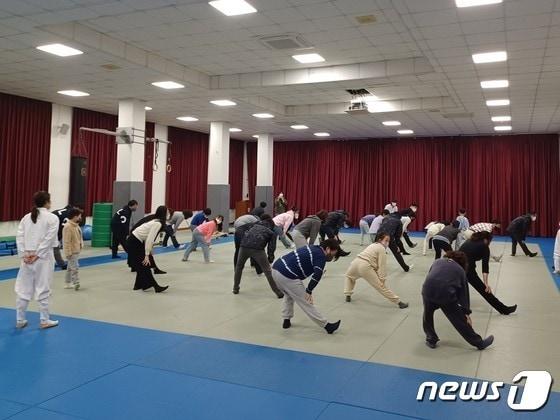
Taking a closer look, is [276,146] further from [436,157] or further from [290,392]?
[290,392]

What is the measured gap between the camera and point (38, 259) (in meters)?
5.26

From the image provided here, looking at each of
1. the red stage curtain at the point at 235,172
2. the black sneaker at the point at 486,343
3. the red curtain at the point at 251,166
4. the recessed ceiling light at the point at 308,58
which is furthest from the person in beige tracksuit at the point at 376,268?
the red curtain at the point at 251,166

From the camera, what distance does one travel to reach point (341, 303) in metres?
6.93

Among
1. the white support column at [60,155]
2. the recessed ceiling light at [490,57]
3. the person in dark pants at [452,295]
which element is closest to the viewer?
the person in dark pants at [452,295]

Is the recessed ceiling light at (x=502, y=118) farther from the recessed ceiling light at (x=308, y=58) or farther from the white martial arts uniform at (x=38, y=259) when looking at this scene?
the white martial arts uniform at (x=38, y=259)

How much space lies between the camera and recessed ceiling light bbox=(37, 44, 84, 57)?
8.41 m

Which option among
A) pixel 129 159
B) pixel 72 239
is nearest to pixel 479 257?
pixel 72 239

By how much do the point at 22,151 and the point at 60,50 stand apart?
5553 millimetres

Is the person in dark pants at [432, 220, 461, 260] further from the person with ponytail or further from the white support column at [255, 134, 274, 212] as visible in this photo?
the white support column at [255, 134, 274, 212]

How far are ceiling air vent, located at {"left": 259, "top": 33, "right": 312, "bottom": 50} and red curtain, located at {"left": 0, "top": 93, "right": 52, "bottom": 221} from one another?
7901 millimetres

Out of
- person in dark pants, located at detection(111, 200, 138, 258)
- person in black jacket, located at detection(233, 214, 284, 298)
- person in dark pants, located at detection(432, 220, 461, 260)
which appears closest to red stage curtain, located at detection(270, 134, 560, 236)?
person in dark pants, located at detection(432, 220, 461, 260)

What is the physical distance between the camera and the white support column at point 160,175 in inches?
703

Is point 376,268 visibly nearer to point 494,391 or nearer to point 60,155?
point 494,391

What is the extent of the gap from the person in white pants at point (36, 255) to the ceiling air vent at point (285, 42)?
4.62 m
